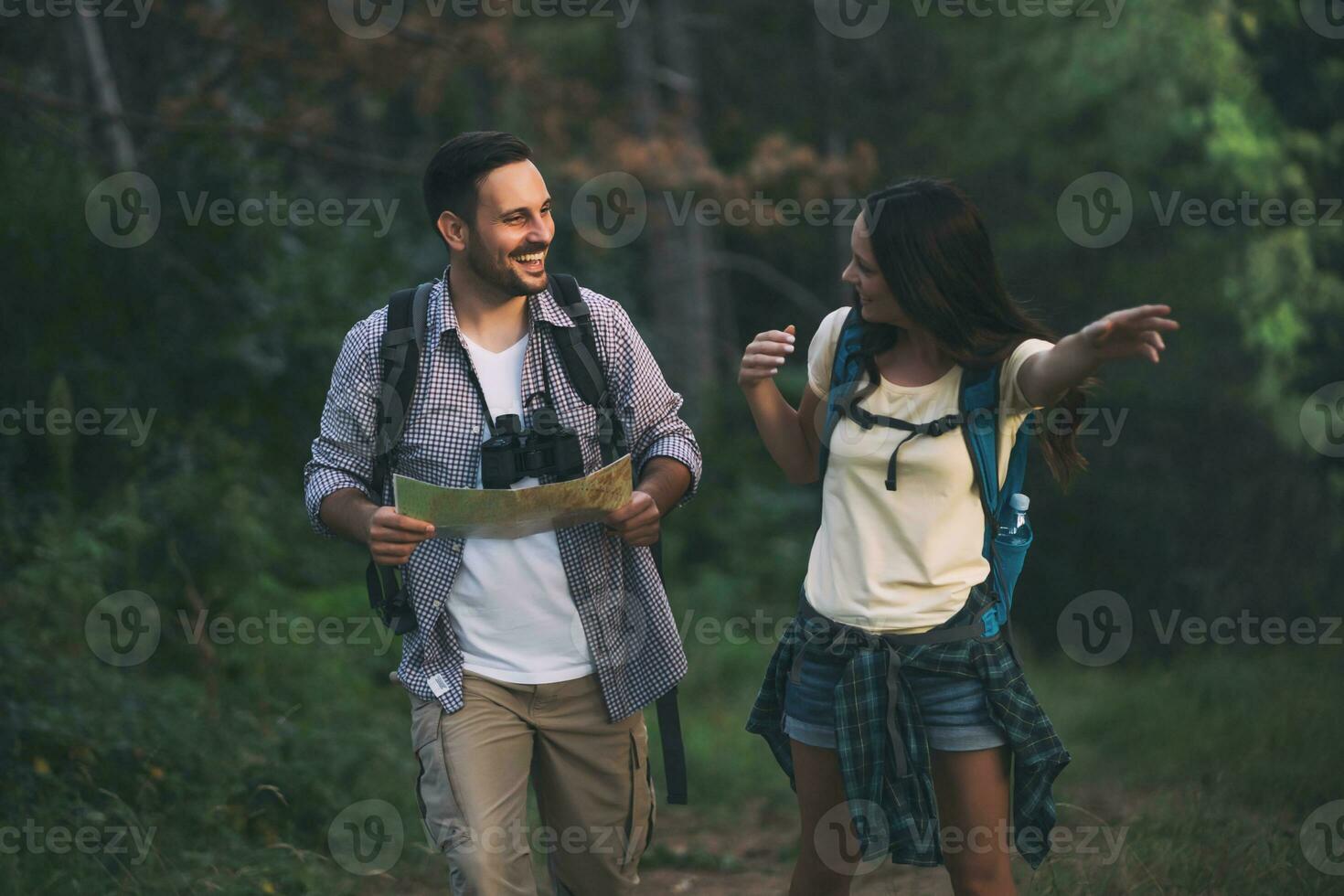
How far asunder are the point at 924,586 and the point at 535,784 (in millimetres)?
1283

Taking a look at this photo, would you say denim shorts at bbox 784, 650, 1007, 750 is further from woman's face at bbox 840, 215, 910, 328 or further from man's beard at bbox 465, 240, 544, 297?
man's beard at bbox 465, 240, 544, 297

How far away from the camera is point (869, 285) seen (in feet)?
11.9

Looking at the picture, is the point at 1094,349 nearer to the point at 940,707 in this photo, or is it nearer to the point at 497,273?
the point at 940,707

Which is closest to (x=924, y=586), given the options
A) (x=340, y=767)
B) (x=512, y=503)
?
(x=512, y=503)

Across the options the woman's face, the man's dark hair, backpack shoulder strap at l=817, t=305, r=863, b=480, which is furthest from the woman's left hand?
the man's dark hair

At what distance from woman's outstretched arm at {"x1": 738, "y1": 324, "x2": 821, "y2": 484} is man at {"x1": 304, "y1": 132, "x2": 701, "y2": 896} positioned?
0.81 ft

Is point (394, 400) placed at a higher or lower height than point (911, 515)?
higher

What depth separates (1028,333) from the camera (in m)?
3.60

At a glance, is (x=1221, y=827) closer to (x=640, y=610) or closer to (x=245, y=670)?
(x=640, y=610)

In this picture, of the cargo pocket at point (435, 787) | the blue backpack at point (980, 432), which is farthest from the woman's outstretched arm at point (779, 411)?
the cargo pocket at point (435, 787)

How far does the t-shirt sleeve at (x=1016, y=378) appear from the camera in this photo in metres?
3.53

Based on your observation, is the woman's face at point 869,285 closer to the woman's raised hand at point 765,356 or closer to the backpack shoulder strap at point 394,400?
the woman's raised hand at point 765,356

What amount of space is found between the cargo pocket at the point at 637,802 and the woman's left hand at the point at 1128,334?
64.2 inches

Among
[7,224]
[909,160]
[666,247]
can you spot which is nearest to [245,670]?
[7,224]
